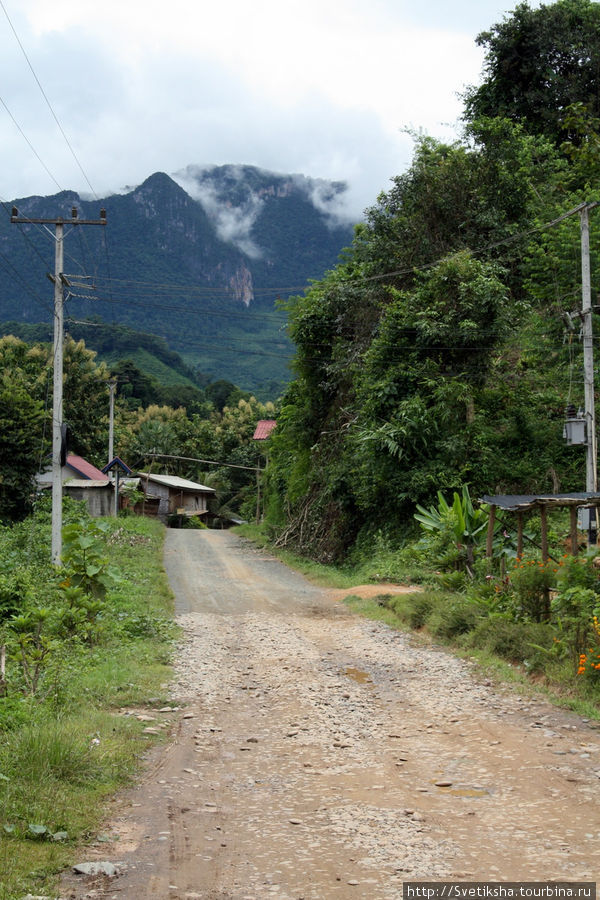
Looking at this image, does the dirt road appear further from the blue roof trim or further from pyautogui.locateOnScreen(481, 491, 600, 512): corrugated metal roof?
the blue roof trim

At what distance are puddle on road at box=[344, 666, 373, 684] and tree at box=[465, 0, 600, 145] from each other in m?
29.4

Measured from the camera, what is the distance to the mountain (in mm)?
107562

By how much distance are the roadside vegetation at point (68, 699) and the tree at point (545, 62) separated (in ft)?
94.0

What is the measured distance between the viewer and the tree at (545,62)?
34469 mm

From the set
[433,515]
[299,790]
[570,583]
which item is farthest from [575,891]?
[433,515]

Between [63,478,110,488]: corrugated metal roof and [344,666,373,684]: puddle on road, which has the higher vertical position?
[63,478,110,488]: corrugated metal roof

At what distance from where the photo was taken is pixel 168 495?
57031 millimetres

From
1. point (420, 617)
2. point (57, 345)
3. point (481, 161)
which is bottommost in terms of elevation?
point (420, 617)

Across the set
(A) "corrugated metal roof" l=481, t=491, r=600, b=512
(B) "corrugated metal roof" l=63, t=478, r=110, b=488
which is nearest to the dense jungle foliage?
(A) "corrugated metal roof" l=481, t=491, r=600, b=512

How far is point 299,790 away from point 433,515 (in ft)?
44.0

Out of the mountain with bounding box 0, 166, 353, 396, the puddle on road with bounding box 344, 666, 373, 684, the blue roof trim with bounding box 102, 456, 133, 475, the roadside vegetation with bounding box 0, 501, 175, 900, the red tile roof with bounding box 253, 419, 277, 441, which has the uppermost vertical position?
the mountain with bounding box 0, 166, 353, 396

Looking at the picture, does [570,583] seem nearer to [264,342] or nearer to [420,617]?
[420,617]

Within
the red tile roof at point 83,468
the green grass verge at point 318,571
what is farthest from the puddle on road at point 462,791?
the red tile roof at point 83,468

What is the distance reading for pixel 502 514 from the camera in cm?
1897
